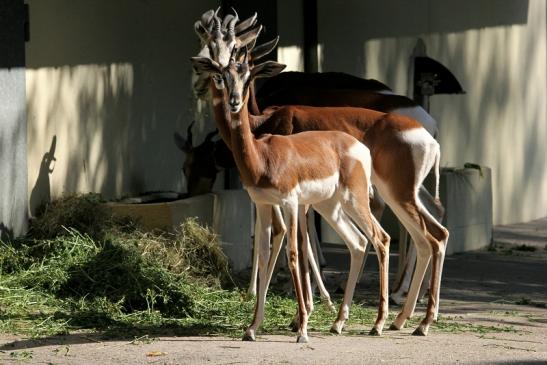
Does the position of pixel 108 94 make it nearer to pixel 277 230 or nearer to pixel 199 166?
pixel 199 166

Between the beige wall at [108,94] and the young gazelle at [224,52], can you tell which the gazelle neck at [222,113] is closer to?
the young gazelle at [224,52]

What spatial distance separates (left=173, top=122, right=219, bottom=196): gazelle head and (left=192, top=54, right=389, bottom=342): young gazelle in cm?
326

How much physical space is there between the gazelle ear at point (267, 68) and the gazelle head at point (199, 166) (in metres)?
3.63

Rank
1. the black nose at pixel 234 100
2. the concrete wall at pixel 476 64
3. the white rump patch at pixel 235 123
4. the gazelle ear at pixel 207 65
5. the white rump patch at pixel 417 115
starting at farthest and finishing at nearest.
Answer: the concrete wall at pixel 476 64
the white rump patch at pixel 417 115
the white rump patch at pixel 235 123
the gazelle ear at pixel 207 65
the black nose at pixel 234 100

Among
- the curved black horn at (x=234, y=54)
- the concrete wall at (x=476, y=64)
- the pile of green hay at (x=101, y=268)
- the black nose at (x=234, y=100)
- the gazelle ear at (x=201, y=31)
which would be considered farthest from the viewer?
the concrete wall at (x=476, y=64)

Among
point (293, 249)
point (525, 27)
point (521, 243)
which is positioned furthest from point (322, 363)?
point (525, 27)

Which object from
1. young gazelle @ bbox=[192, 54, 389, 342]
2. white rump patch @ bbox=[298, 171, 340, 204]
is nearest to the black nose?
young gazelle @ bbox=[192, 54, 389, 342]

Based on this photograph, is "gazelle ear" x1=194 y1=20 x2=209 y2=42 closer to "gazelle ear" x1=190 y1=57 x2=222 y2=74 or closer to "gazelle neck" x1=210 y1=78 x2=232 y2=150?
"gazelle neck" x1=210 y1=78 x2=232 y2=150

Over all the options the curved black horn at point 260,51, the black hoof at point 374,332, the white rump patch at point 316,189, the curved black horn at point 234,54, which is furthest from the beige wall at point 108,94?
the black hoof at point 374,332

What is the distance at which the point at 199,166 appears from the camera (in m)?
12.3

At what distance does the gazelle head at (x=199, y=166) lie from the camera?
1230cm

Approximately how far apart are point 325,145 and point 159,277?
6.36 ft

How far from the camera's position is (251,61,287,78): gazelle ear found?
8.56 metres

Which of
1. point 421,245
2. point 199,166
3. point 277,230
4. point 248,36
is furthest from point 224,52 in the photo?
point 199,166
